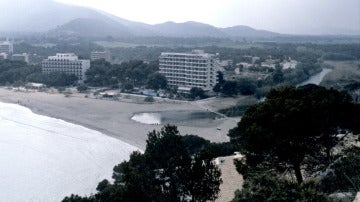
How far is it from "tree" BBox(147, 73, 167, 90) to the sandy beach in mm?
4445

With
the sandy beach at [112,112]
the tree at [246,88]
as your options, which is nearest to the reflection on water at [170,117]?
the sandy beach at [112,112]

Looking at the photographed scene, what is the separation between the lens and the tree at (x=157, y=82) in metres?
32.1

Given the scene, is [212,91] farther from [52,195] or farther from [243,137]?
[243,137]

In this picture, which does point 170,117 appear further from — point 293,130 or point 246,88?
point 293,130

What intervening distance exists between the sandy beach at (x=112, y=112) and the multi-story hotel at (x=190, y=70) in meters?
4.05

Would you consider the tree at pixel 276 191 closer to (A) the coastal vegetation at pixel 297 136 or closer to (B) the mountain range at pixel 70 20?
(A) the coastal vegetation at pixel 297 136

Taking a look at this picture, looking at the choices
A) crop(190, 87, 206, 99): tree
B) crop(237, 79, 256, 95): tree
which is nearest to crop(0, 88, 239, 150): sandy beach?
crop(190, 87, 206, 99): tree

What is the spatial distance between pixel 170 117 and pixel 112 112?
330 cm

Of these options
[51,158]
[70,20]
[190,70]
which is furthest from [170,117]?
[70,20]

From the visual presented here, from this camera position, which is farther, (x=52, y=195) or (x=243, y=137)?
(x=52, y=195)

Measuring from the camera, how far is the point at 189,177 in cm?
777

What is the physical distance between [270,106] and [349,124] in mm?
1562

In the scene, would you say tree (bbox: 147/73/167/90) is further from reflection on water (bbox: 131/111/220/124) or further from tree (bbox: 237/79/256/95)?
reflection on water (bbox: 131/111/220/124)

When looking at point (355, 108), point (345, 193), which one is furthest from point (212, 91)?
point (345, 193)
